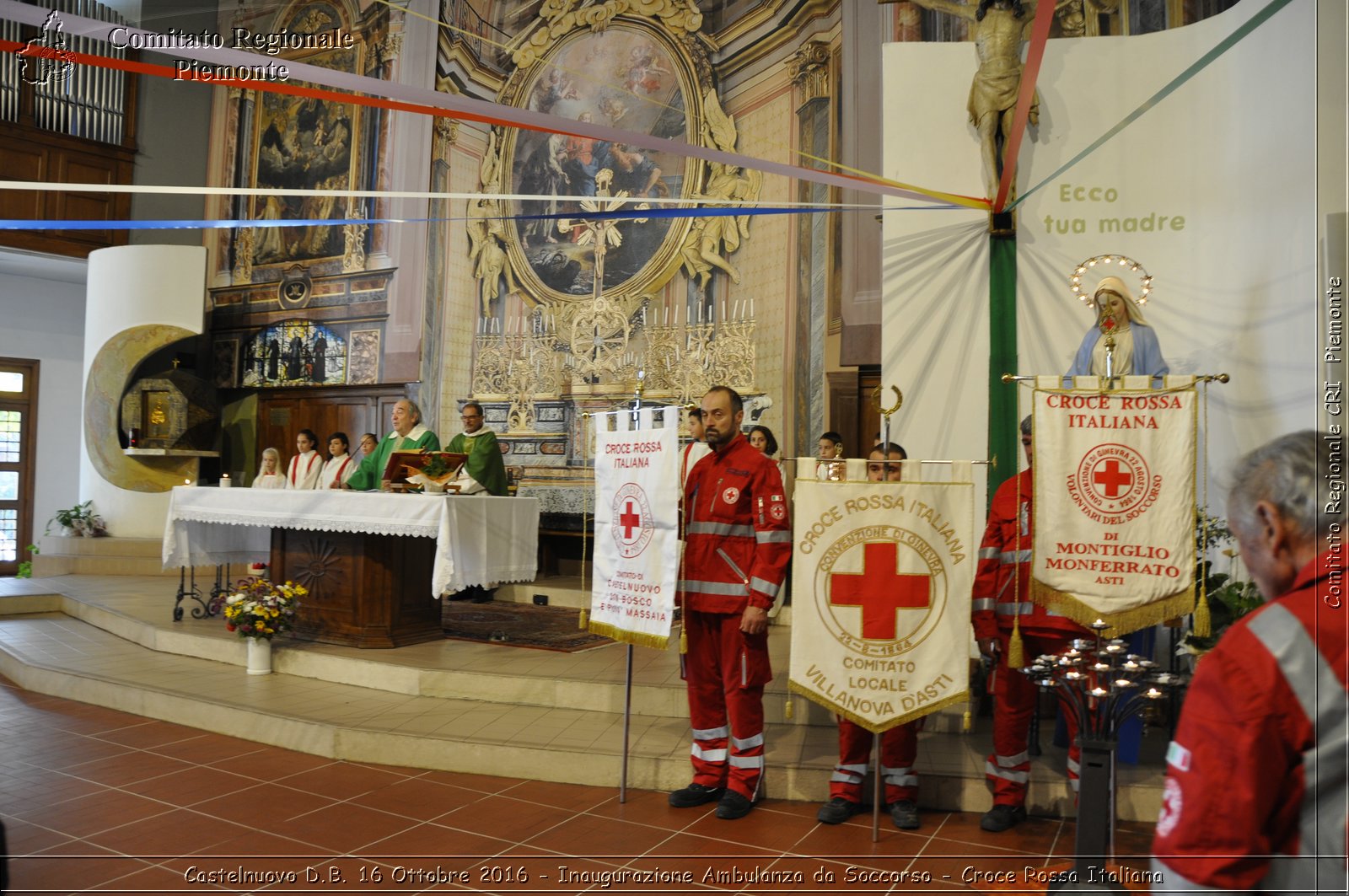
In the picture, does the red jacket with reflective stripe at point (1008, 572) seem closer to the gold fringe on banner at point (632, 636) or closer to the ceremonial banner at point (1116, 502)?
the ceremonial banner at point (1116, 502)

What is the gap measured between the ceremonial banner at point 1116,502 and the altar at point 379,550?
3.74 m

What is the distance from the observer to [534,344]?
39.3ft

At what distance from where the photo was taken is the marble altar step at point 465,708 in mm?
4711

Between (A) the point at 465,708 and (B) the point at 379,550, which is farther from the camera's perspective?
(B) the point at 379,550

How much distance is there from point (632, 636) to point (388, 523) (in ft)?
8.23

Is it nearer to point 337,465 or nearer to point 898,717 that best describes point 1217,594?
point 898,717

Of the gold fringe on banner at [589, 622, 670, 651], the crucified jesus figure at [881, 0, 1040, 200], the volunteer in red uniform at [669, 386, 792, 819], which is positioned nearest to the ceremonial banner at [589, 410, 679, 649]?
the gold fringe on banner at [589, 622, 670, 651]

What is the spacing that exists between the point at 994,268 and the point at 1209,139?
4.90 feet

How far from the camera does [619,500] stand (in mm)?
4777

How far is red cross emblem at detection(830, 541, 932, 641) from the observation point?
4.21 m

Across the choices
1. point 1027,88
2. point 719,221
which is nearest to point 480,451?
point 719,221

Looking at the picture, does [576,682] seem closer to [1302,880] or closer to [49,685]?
[49,685]

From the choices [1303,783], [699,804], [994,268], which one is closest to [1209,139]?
[994,268]

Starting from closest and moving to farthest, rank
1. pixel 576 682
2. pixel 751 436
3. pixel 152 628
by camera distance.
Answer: pixel 576 682 < pixel 152 628 < pixel 751 436
